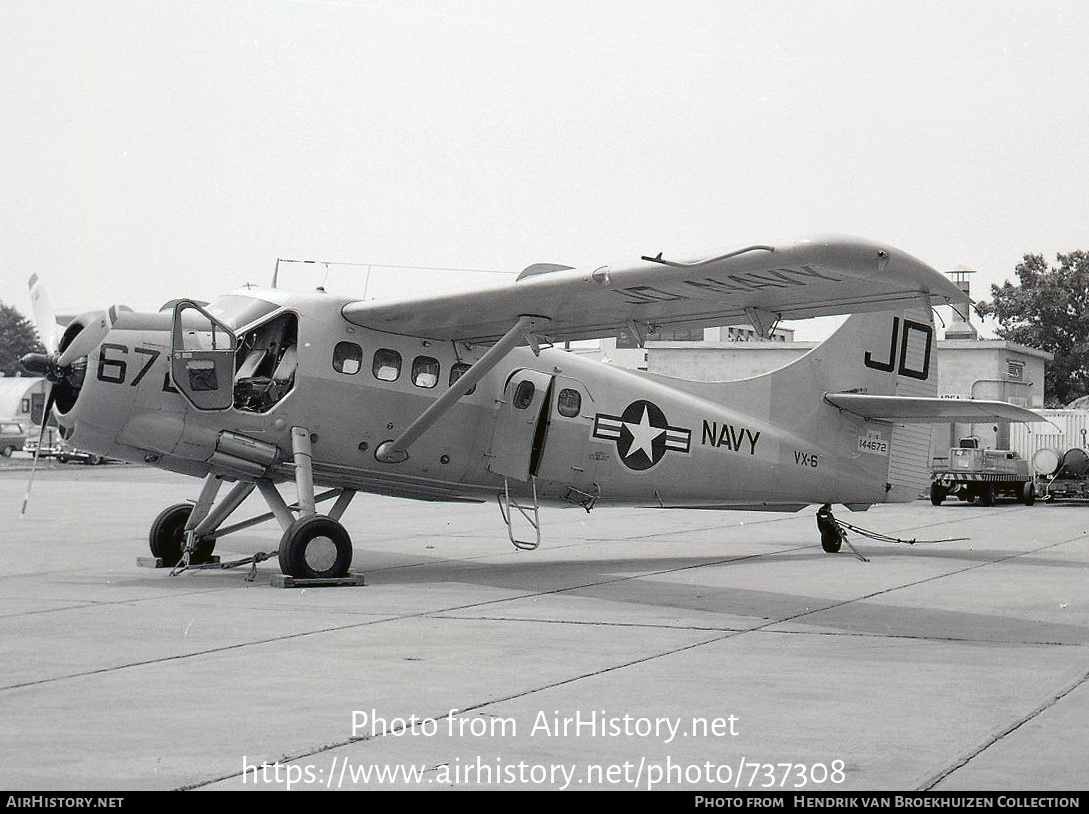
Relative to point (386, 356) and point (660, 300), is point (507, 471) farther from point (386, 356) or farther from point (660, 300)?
point (660, 300)

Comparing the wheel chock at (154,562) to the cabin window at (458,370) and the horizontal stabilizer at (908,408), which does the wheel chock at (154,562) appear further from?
the horizontal stabilizer at (908,408)

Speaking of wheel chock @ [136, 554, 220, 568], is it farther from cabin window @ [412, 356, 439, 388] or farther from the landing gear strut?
cabin window @ [412, 356, 439, 388]

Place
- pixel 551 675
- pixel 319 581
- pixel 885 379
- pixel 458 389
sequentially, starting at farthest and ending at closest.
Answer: pixel 885 379 → pixel 458 389 → pixel 319 581 → pixel 551 675

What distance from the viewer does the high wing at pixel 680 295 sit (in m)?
9.25

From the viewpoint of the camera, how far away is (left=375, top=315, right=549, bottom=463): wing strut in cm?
1237

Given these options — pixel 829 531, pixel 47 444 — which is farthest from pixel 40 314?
pixel 47 444

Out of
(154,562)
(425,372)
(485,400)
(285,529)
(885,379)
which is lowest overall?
(154,562)

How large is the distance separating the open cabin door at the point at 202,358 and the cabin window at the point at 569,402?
3895 mm

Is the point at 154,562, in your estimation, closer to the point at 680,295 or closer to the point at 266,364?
the point at 266,364

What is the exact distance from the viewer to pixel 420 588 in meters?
12.1

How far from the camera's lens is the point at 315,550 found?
12070 millimetres

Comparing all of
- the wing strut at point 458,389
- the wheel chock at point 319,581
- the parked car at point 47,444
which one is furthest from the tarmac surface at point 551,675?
the parked car at point 47,444

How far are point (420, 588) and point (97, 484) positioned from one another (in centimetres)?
2827

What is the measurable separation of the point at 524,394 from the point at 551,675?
697cm
